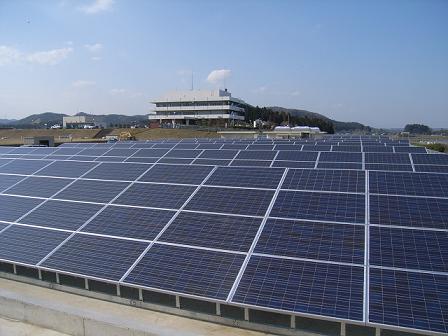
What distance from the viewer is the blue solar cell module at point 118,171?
53.1 ft

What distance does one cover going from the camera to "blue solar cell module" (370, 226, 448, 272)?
9.09m

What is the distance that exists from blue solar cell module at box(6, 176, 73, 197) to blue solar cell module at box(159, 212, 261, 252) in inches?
264

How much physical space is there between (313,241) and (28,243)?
8.80m

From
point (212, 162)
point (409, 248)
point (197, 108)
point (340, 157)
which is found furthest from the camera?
point (197, 108)

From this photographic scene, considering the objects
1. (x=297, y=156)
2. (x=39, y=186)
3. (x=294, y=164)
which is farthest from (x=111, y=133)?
(x=39, y=186)

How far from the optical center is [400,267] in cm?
906

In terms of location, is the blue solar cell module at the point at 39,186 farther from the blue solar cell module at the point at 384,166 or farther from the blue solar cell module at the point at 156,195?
the blue solar cell module at the point at 384,166

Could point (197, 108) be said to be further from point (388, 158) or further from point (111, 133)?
point (388, 158)

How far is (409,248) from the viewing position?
959cm

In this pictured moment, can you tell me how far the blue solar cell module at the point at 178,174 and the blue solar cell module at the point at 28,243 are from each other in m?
4.10

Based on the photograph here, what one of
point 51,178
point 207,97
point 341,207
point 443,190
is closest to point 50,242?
point 51,178

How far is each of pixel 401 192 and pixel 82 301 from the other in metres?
9.82

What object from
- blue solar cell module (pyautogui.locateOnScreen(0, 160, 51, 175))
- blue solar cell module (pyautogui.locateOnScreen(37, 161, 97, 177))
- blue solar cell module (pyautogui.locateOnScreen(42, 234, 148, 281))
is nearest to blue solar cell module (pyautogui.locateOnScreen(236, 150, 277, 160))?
blue solar cell module (pyautogui.locateOnScreen(37, 161, 97, 177))

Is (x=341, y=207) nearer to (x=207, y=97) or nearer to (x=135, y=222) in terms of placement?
(x=135, y=222)
